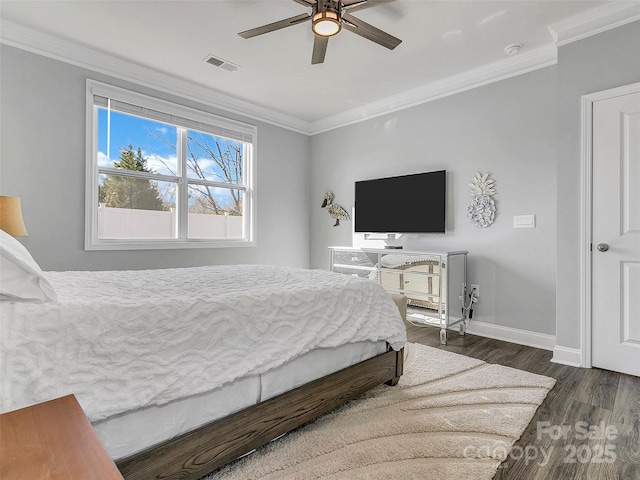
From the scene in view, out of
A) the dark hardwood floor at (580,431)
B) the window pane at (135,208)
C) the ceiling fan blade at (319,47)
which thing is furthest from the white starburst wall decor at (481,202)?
the window pane at (135,208)

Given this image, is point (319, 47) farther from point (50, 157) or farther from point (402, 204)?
point (50, 157)

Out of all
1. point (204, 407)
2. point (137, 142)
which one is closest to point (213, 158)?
point (137, 142)

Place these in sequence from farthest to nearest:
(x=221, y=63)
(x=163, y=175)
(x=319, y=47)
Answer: (x=163, y=175), (x=221, y=63), (x=319, y=47)

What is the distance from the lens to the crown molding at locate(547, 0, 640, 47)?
2.40 metres

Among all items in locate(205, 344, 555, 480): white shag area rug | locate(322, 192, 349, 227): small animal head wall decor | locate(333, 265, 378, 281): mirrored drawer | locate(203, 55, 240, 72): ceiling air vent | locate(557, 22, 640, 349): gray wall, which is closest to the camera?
locate(205, 344, 555, 480): white shag area rug

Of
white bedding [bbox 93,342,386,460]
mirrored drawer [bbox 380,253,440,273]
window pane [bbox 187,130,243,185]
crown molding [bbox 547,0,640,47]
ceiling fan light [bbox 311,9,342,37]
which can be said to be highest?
crown molding [bbox 547,0,640,47]

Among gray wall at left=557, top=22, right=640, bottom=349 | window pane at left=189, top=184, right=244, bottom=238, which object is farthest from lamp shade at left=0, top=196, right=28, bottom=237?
gray wall at left=557, top=22, right=640, bottom=349

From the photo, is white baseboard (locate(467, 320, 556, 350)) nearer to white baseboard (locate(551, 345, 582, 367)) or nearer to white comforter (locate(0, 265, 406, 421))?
white baseboard (locate(551, 345, 582, 367))

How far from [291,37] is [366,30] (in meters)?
0.88

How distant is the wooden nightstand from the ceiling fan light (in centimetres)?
220

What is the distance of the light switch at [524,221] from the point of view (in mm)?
3094

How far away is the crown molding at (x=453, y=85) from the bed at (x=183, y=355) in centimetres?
276

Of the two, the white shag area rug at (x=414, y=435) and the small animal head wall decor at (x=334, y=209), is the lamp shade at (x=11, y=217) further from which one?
the small animal head wall decor at (x=334, y=209)

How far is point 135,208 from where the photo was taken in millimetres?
A: 3488
